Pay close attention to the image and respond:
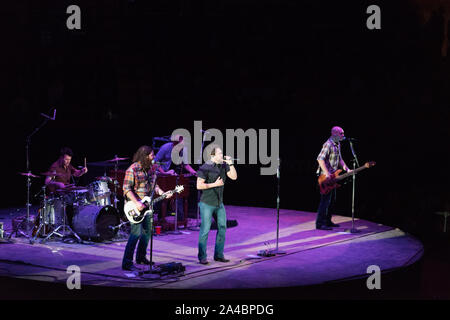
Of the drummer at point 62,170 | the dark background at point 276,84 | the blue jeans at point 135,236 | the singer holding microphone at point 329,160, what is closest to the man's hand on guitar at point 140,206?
the blue jeans at point 135,236

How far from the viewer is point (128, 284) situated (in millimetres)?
6223

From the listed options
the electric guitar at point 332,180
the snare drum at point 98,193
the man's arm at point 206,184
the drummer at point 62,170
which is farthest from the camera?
the electric guitar at point 332,180

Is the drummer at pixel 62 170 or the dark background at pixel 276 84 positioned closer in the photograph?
the drummer at pixel 62 170

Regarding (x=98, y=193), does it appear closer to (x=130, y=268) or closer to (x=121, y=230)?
(x=121, y=230)

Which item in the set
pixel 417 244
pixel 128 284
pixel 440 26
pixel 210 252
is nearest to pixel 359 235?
pixel 417 244

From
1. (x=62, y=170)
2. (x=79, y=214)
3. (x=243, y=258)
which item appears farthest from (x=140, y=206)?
(x=62, y=170)

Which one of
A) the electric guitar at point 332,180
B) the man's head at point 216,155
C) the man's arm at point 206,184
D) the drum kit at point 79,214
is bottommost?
the drum kit at point 79,214

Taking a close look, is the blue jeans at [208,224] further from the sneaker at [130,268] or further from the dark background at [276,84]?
the dark background at [276,84]

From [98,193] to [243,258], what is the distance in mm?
2545

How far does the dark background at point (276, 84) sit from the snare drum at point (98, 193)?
410 centimetres

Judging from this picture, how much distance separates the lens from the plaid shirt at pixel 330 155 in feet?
30.5

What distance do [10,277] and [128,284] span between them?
138 centimetres

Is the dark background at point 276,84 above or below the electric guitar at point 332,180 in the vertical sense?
above

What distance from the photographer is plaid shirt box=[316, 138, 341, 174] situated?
9.30m
